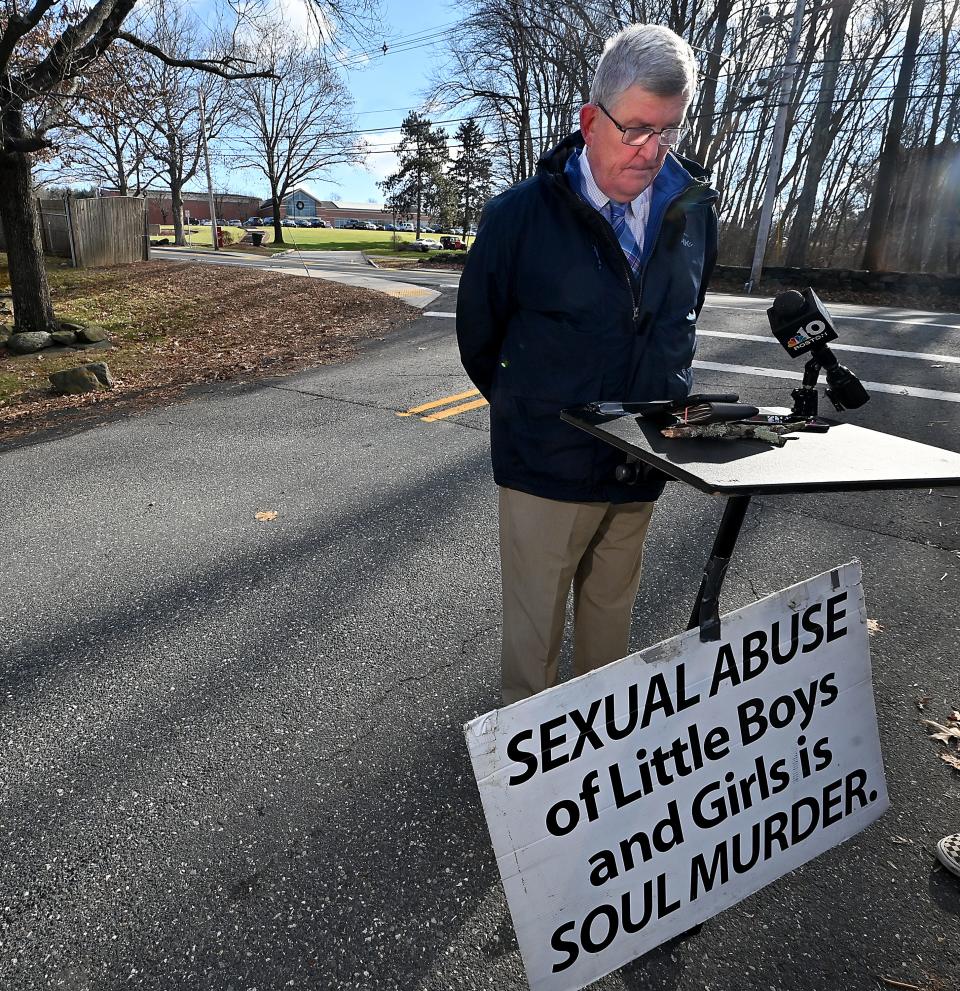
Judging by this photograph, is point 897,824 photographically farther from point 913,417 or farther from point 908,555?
point 913,417

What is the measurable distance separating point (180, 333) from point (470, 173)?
53.1 m

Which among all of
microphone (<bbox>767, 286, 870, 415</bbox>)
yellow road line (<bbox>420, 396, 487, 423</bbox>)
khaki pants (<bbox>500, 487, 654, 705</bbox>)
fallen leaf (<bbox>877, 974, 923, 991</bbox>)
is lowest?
fallen leaf (<bbox>877, 974, 923, 991</bbox>)

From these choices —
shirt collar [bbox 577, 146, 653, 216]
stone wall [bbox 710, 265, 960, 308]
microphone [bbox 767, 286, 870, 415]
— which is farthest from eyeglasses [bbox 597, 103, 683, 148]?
→ stone wall [bbox 710, 265, 960, 308]

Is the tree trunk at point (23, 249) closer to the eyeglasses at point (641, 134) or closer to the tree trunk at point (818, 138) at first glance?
the eyeglasses at point (641, 134)

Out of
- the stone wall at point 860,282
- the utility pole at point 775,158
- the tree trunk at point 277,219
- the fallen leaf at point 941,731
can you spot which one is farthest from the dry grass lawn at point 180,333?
the tree trunk at point 277,219

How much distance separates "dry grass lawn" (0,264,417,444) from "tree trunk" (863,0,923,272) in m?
15.1

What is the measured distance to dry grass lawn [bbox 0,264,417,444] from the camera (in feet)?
23.1

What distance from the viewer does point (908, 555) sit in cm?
378

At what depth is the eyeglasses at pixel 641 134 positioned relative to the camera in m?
1.58

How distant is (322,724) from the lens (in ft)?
8.26

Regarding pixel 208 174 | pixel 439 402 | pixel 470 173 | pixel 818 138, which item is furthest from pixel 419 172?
pixel 439 402

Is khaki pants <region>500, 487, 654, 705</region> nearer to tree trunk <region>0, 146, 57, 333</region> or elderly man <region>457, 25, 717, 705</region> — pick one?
elderly man <region>457, 25, 717, 705</region>

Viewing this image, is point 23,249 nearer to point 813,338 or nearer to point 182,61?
point 182,61

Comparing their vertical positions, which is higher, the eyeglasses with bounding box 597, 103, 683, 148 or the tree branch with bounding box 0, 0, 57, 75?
the tree branch with bounding box 0, 0, 57, 75
